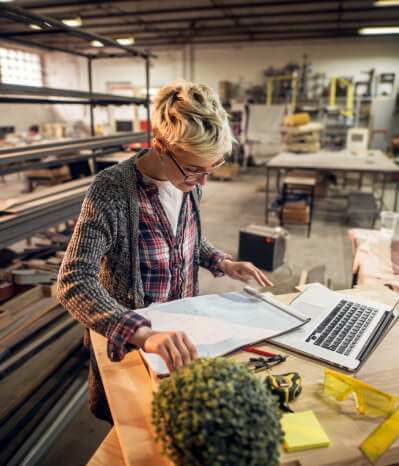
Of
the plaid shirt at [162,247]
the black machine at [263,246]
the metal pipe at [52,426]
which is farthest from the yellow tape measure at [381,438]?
the black machine at [263,246]

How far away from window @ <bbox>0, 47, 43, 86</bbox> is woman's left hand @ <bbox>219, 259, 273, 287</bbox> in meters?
11.3

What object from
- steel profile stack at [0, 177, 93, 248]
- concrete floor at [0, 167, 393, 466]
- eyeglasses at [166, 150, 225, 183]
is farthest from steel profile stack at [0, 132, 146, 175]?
concrete floor at [0, 167, 393, 466]

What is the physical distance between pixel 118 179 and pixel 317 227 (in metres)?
4.52

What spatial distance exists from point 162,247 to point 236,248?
3.16 metres

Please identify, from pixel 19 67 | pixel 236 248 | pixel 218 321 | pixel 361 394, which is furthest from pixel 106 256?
pixel 19 67

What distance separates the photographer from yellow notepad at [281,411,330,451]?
2.25 ft

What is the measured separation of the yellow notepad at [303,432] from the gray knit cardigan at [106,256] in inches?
16.6

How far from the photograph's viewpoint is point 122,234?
1088mm

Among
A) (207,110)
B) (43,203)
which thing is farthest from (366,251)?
(43,203)

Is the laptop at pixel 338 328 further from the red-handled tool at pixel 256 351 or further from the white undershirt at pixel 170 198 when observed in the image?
the white undershirt at pixel 170 198

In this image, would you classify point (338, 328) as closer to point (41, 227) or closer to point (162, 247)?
point (162, 247)

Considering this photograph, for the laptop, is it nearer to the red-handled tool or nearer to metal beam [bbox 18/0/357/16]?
the red-handled tool

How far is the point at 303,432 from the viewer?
28.1 inches

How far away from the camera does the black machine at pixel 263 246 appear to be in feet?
11.8
